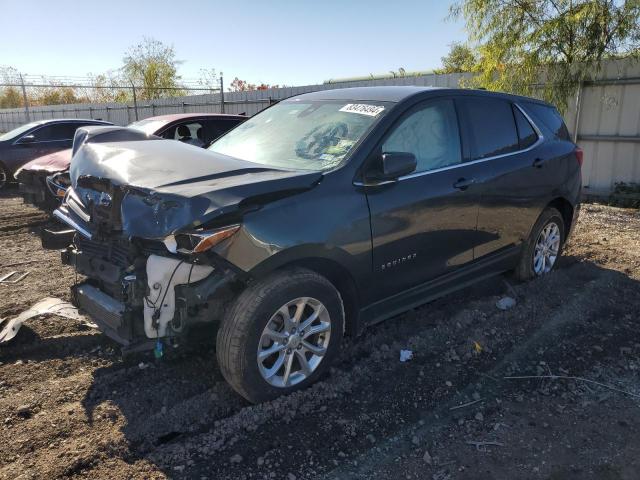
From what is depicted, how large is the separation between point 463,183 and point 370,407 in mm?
1844

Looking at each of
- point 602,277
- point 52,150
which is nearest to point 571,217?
point 602,277

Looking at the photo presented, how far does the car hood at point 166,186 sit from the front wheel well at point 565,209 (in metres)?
3.09

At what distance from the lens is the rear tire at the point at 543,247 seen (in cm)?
500

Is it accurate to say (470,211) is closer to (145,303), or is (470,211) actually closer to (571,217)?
(571,217)

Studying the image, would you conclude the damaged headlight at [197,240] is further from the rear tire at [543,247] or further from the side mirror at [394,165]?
the rear tire at [543,247]

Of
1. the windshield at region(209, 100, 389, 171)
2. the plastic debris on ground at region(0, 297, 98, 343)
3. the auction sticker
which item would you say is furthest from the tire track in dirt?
the plastic debris on ground at region(0, 297, 98, 343)

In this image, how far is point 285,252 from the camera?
9.62ft

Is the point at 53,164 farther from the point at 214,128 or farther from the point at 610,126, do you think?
the point at 610,126

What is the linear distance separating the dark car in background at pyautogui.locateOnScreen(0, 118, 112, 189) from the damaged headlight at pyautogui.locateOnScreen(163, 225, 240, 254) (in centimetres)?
893

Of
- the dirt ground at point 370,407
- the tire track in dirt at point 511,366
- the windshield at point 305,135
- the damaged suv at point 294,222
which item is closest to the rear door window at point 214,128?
the damaged suv at point 294,222

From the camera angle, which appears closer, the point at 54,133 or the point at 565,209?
the point at 565,209

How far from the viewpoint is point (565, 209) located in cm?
536

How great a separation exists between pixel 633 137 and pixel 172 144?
9.31m

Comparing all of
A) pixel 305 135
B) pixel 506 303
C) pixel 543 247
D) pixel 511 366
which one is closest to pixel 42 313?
pixel 305 135
